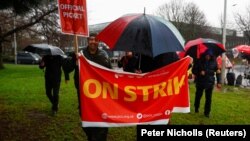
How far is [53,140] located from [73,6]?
2.82 m

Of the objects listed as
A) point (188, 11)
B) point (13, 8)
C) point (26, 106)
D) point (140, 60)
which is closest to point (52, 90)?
point (26, 106)

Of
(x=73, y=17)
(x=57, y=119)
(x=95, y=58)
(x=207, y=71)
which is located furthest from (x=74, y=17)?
(x=207, y=71)

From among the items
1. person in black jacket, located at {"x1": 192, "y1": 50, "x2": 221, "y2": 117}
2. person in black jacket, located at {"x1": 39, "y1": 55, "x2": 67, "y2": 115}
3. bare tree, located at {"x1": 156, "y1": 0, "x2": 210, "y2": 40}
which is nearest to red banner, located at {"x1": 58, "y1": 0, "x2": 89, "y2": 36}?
person in black jacket, located at {"x1": 39, "y1": 55, "x2": 67, "y2": 115}

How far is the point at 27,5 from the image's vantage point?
27.9 feet

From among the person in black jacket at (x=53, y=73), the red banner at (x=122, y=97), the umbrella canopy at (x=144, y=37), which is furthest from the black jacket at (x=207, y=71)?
the red banner at (x=122, y=97)

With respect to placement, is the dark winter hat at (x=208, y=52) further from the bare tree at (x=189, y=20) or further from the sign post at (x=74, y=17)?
the bare tree at (x=189, y=20)

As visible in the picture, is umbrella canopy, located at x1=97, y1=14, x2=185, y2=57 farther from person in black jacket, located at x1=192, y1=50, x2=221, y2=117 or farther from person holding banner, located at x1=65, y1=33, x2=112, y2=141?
person in black jacket, located at x1=192, y1=50, x2=221, y2=117

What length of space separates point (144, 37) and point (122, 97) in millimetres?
1028

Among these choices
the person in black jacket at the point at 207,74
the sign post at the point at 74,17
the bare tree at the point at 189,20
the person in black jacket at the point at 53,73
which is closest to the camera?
the sign post at the point at 74,17

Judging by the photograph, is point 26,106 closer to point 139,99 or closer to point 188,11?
point 139,99

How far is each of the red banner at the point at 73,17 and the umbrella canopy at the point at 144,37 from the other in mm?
494

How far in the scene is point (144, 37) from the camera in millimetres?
6762

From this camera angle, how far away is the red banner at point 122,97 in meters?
6.33

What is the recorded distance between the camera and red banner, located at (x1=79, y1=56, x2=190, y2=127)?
6332 mm
